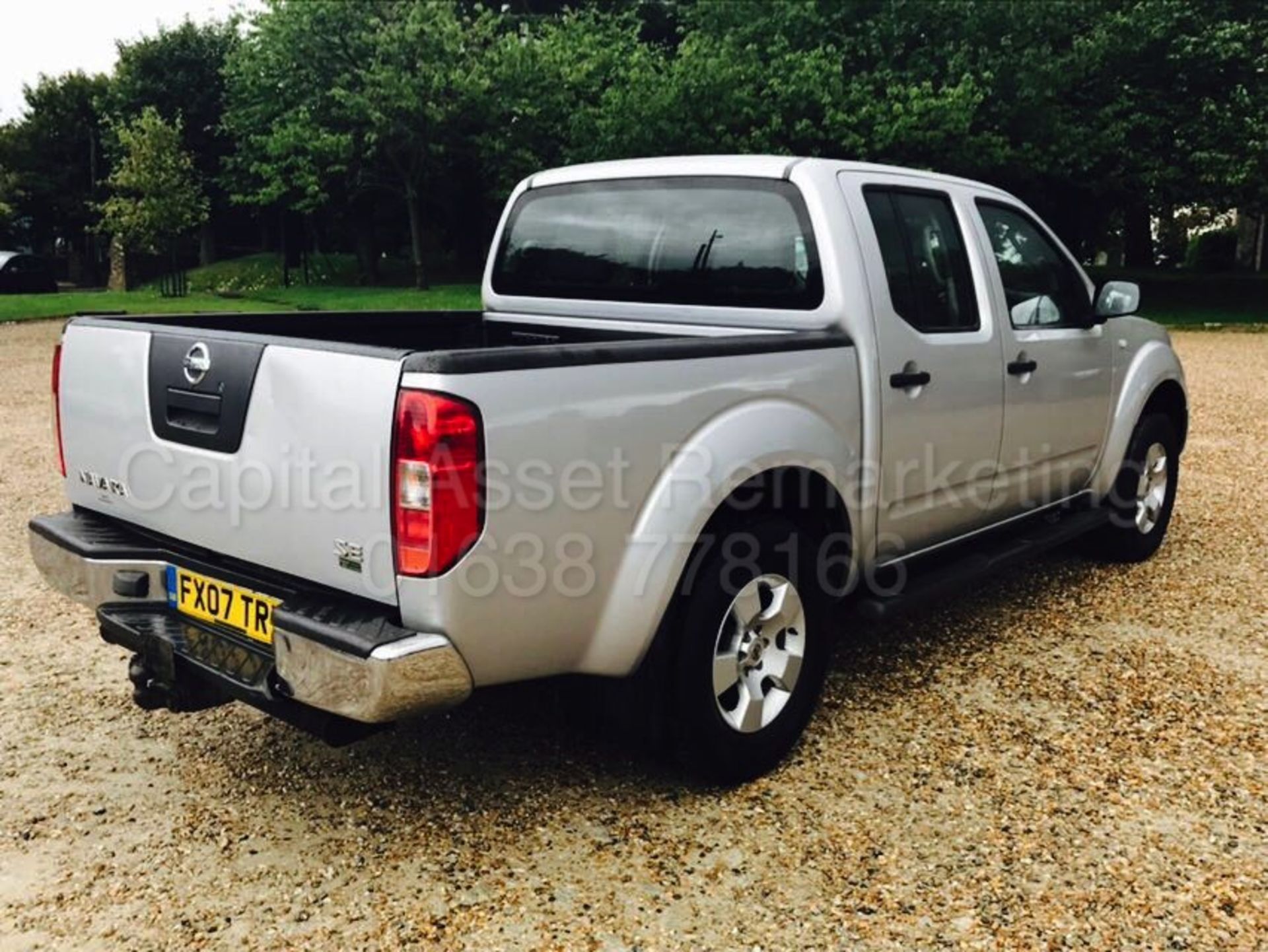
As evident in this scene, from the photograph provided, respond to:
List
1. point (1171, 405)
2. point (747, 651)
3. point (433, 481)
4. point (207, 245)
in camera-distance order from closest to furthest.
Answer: point (433, 481) < point (747, 651) < point (1171, 405) < point (207, 245)

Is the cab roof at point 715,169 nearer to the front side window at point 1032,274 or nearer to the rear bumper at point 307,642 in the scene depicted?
the front side window at point 1032,274

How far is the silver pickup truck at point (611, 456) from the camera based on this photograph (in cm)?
259

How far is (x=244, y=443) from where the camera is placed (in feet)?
9.26

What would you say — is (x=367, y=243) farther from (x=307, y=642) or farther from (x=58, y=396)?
(x=307, y=642)

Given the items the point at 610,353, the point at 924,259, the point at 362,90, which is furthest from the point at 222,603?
the point at 362,90

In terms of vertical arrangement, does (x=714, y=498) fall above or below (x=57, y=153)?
below

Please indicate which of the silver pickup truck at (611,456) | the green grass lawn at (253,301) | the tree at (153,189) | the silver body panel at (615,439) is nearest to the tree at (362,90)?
the green grass lawn at (253,301)

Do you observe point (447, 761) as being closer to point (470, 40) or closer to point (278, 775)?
point (278, 775)

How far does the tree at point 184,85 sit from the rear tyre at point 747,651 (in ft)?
125

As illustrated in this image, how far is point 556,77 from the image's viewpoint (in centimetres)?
2833

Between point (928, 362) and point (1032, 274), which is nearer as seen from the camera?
point (928, 362)

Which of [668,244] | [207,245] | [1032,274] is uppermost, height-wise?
[207,245]

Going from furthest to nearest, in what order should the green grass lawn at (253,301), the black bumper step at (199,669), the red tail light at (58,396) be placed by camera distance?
the green grass lawn at (253,301) < the red tail light at (58,396) < the black bumper step at (199,669)

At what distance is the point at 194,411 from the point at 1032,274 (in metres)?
3.37
